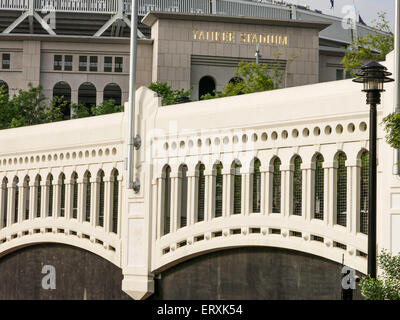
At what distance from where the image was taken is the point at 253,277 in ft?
89.7

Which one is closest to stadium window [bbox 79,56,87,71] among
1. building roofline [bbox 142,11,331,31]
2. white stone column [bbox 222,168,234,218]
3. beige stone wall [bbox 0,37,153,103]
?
beige stone wall [bbox 0,37,153,103]

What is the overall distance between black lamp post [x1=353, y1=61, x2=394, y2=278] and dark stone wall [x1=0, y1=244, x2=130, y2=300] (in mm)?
12844

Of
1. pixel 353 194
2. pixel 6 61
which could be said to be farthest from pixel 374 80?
pixel 6 61

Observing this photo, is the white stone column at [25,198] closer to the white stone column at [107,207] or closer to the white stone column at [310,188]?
the white stone column at [107,207]

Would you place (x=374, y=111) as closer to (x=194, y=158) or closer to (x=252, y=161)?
(x=252, y=161)

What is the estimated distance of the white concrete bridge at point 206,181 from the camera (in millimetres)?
24797

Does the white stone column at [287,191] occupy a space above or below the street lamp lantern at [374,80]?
below

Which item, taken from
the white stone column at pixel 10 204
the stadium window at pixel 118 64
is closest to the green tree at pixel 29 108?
the stadium window at pixel 118 64

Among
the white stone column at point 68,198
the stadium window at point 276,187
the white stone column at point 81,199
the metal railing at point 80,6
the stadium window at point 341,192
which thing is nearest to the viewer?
the stadium window at point 341,192

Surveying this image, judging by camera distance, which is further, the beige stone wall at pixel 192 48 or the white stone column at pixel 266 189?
the beige stone wall at pixel 192 48

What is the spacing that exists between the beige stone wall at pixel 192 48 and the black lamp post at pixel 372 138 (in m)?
52.9

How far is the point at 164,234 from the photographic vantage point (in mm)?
30125

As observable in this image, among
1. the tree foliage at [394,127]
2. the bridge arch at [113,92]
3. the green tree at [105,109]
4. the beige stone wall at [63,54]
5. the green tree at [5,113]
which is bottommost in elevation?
the tree foliage at [394,127]

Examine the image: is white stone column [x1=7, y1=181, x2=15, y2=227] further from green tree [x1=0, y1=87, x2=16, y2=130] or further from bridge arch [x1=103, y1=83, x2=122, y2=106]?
bridge arch [x1=103, y1=83, x2=122, y2=106]
